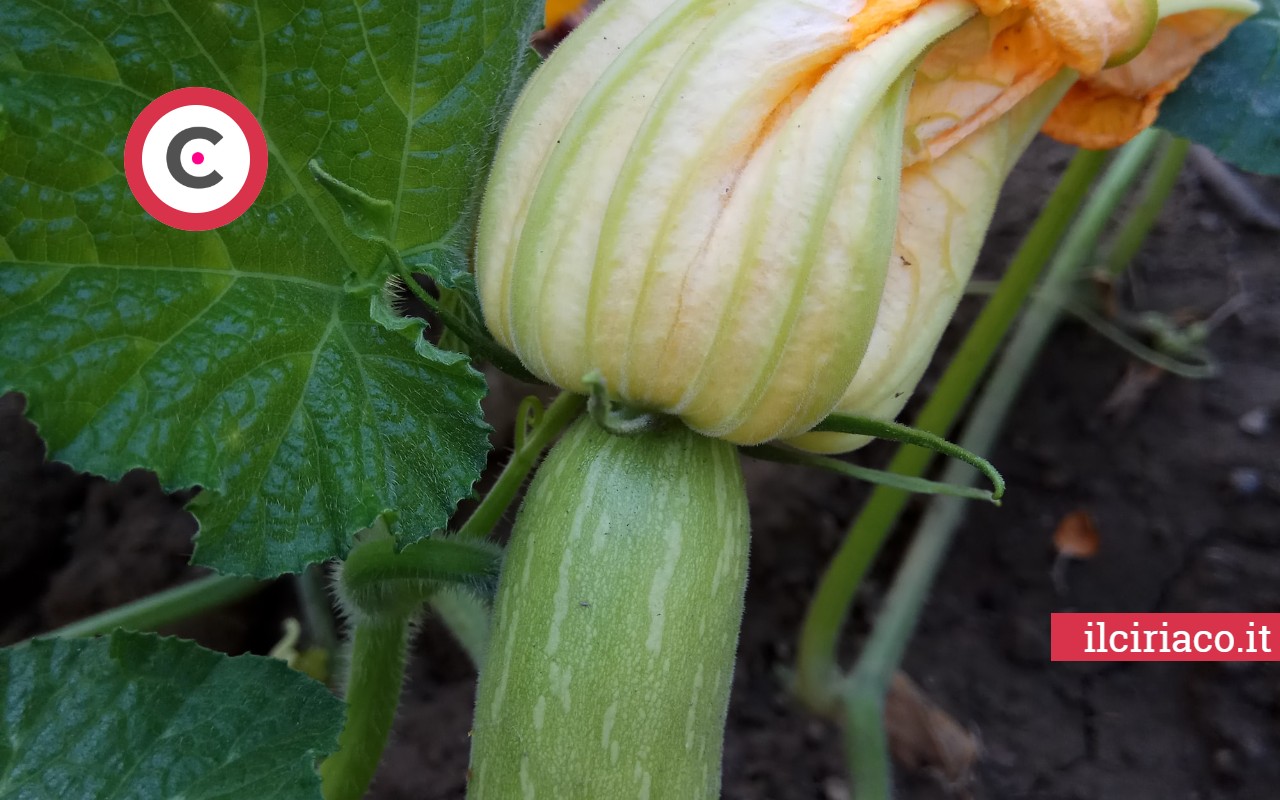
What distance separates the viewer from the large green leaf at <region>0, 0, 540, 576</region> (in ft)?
2.53

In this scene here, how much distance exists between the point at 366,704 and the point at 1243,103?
110cm

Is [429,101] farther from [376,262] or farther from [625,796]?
[625,796]

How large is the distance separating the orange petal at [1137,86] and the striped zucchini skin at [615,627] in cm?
51

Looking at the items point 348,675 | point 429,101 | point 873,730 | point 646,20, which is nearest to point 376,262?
point 429,101

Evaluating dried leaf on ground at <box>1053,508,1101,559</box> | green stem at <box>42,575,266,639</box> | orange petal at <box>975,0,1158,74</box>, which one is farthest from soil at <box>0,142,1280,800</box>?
orange petal at <box>975,0,1158,74</box>

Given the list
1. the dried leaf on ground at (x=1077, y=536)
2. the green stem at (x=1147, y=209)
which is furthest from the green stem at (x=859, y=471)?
the green stem at (x=1147, y=209)

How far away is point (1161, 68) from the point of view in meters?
0.99

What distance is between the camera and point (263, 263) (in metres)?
0.83

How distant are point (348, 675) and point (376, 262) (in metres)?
0.47

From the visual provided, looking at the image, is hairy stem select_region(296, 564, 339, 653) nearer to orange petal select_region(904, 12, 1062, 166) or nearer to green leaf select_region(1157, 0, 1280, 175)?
orange petal select_region(904, 12, 1062, 166)

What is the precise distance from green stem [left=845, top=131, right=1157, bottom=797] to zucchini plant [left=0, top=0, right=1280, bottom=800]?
58cm

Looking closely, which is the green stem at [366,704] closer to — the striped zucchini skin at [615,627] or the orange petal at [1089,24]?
the striped zucchini skin at [615,627]

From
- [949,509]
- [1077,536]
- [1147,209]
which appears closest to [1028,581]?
[1077,536]

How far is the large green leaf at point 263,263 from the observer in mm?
771
